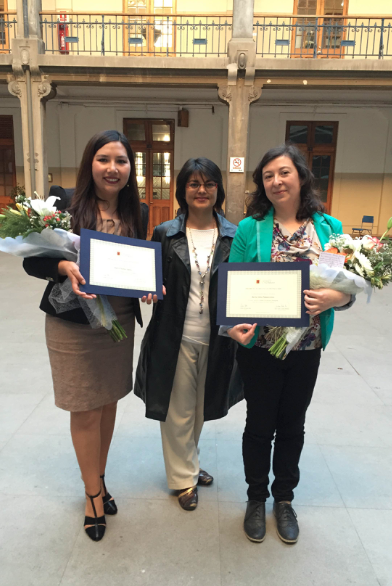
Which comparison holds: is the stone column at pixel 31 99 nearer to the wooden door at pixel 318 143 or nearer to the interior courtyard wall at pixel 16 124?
the interior courtyard wall at pixel 16 124

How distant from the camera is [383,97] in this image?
1160 cm

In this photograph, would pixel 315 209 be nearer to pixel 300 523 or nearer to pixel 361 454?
pixel 300 523

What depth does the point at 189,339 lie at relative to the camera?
2062 mm

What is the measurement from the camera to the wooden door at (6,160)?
498 inches

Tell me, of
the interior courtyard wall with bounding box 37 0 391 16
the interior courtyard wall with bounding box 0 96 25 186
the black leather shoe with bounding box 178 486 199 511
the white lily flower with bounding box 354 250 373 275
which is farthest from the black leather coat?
the interior courtyard wall with bounding box 0 96 25 186

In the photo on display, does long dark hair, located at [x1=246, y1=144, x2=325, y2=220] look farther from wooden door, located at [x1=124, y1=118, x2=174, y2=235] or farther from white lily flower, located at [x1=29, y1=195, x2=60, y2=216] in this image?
wooden door, located at [x1=124, y1=118, x2=174, y2=235]

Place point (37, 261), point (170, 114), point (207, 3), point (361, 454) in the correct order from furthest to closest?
point (170, 114)
point (207, 3)
point (361, 454)
point (37, 261)

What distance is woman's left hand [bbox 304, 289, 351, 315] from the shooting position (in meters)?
1.64

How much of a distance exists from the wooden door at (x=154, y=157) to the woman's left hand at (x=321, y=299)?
11075mm

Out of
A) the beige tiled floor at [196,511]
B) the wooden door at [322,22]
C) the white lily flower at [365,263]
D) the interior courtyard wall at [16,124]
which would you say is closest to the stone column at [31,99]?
the interior courtyard wall at [16,124]

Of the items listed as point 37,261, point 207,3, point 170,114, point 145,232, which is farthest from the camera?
point 170,114

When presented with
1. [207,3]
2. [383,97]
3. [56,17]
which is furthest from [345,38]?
[56,17]

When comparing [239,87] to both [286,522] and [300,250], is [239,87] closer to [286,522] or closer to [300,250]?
[300,250]

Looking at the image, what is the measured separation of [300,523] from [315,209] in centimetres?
149
